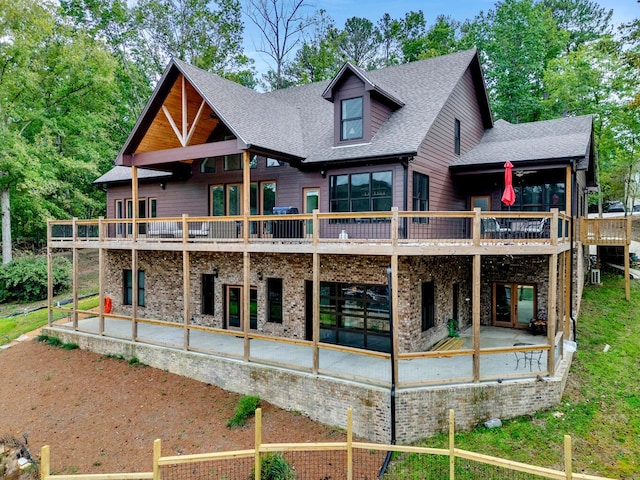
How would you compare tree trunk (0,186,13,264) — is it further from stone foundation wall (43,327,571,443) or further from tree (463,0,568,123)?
tree (463,0,568,123)

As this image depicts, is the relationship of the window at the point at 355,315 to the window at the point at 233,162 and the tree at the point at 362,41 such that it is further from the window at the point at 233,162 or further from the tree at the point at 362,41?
the tree at the point at 362,41

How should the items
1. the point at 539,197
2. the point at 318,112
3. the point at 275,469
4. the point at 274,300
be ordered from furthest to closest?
1. the point at 318,112
2. the point at 539,197
3. the point at 274,300
4. the point at 275,469

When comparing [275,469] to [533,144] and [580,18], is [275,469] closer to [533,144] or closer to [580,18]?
[533,144]

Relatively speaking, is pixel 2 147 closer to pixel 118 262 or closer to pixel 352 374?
pixel 118 262

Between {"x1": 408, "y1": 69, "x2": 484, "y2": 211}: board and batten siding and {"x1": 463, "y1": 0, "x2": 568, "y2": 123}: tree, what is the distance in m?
11.8

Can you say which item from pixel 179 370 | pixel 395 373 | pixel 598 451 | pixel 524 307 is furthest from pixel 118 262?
pixel 598 451

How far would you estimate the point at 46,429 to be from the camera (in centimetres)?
1029

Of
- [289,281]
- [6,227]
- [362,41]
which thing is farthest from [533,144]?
[6,227]

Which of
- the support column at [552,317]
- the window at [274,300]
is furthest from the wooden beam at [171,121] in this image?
the support column at [552,317]

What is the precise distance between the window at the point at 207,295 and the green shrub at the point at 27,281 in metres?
13.0

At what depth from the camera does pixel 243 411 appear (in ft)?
33.3

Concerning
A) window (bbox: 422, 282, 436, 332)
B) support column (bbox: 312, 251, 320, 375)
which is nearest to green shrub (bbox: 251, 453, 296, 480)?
support column (bbox: 312, 251, 320, 375)

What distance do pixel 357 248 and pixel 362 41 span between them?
32.2m

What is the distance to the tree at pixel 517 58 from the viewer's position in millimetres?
26875
